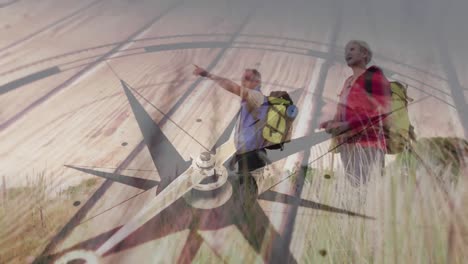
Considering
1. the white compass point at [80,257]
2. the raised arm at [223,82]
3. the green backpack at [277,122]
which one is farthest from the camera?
the raised arm at [223,82]

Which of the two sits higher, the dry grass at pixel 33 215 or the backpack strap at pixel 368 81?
the backpack strap at pixel 368 81

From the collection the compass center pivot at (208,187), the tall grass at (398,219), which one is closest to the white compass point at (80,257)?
the compass center pivot at (208,187)

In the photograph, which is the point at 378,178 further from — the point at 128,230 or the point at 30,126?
the point at 30,126

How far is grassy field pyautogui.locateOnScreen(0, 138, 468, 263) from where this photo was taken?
56 cm

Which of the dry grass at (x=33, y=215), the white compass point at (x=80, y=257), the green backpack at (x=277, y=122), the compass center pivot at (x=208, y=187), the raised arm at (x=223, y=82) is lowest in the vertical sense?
the white compass point at (x=80, y=257)

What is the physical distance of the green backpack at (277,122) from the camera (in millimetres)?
695

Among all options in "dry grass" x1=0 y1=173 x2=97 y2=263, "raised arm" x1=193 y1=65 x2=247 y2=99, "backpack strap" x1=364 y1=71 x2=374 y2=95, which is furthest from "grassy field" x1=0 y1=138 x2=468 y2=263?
"raised arm" x1=193 y1=65 x2=247 y2=99

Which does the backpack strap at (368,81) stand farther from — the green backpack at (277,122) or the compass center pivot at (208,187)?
the compass center pivot at (208,187)

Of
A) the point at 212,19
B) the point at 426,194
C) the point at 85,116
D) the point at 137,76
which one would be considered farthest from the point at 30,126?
the point at 426,194

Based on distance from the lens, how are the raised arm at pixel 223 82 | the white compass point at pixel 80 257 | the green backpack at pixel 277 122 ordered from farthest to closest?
the raised arm at pixel 223 82 < the green backpack at pixel 277 122 < the white compass point at pixel 80 257

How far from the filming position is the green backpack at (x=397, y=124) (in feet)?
2.29

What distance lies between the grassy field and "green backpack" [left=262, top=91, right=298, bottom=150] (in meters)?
0.07

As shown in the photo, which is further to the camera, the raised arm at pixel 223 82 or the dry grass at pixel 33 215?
the raised arm at pixel 223 82

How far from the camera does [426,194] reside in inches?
24.8
